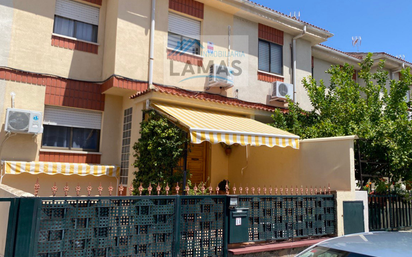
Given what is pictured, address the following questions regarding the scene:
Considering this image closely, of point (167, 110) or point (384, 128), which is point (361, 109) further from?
point (167, 110)

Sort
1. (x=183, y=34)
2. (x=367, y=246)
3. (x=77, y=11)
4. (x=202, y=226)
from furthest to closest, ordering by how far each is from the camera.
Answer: (x=183, y=34) < (x=77, y=11) < (x=202, y=226) < (x=367, y=246)

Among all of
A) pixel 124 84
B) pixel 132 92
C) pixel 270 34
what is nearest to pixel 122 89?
pixel 124 84

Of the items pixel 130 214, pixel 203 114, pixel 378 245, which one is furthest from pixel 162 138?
pixel 378 245

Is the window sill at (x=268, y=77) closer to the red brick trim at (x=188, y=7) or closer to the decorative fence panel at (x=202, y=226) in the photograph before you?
the red brick trim at (x=188, y=7)

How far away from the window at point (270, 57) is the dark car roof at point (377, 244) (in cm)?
1276

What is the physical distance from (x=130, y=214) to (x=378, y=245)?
4.23 meters

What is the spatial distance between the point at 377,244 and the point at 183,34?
1217 centimetres

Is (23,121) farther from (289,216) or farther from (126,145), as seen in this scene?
(289,216)

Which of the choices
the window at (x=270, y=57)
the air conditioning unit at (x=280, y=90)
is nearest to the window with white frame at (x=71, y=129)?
the air conditioning unit at (x=280, y=90)

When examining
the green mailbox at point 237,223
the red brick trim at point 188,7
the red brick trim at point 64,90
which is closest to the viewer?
the green mailbox at point 237,223

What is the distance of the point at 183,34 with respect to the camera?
47.7 feet

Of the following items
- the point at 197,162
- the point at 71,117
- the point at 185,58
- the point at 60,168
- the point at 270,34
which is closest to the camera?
the point at 60,168

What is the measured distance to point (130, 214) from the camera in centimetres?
632

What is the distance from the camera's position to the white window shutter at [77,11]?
505 inches
